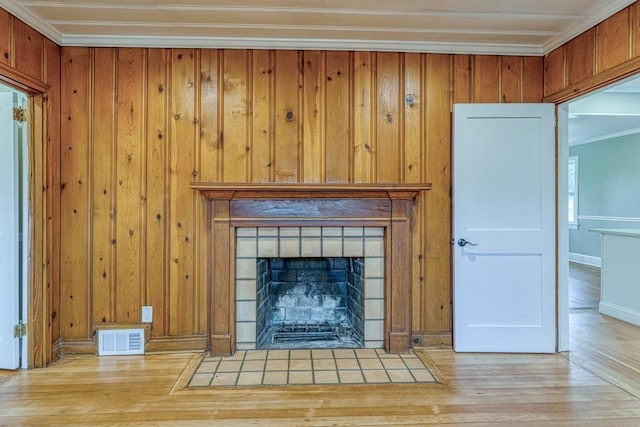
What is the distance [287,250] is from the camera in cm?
297

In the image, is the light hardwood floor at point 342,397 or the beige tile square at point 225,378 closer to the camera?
the light hardwood floor at point 342,397

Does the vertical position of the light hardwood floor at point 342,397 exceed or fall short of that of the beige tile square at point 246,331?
it falls short

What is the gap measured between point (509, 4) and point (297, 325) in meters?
2.95

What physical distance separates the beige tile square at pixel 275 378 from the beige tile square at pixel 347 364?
15.8 inches

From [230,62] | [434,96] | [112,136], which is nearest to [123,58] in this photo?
[112,136]

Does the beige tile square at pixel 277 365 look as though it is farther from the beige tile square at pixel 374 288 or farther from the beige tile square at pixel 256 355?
the beige tile square at pixel 374 288

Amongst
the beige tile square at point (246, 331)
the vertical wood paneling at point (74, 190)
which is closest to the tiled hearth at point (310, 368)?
the beige tile square at point (246, 331)

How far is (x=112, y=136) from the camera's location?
290 cm

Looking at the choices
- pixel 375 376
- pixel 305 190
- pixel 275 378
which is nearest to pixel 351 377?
pixel 375 376

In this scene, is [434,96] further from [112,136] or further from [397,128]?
[112,136]

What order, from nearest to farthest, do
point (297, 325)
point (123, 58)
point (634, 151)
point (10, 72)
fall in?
point (10, 72)
point (123, 58)
point (297, 325)
point (634, 151)

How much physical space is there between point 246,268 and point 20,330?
64.0 inches

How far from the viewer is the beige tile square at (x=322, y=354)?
285 centimetres

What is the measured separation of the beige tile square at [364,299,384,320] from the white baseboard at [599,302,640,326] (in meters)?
2.78
